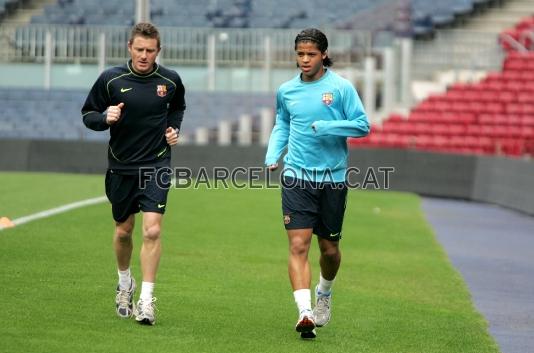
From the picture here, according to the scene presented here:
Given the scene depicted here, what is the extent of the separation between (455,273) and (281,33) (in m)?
21.0

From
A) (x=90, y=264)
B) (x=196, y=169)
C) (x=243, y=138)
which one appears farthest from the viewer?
(x=243, y=138)

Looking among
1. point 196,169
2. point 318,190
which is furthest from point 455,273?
point 196,169

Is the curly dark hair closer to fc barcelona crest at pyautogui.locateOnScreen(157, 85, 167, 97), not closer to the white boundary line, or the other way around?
fc barcelona crest at pyautogui.locateOnScreen(157, 85, 167, 97)

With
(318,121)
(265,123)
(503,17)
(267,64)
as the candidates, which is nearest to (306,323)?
(318,121)

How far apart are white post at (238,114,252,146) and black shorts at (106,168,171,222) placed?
24.5 metres

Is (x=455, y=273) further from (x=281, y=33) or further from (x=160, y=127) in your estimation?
(x=281, y=33)

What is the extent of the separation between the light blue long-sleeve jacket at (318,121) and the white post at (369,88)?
25.4m

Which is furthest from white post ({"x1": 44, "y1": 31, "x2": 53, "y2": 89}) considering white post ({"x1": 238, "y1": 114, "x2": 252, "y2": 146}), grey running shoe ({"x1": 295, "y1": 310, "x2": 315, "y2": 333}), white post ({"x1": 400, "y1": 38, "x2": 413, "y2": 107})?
grey running shoe ({"x1": 295, "y1": 310, "x2": 315, "y2": 333})

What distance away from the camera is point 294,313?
35.6ft

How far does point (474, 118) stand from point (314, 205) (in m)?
24.2

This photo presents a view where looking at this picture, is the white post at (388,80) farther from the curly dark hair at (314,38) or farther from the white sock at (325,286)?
the curly dark hair at (314,38)

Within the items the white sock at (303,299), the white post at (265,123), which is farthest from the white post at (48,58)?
the white sock at (303,299)

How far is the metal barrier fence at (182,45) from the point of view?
3544cm

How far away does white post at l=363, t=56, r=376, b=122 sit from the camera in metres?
35.2
